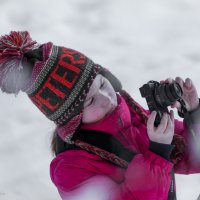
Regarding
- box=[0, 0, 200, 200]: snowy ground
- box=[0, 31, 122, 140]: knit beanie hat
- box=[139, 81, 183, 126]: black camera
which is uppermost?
box=[0, 0, 200, 200]: snowy ground

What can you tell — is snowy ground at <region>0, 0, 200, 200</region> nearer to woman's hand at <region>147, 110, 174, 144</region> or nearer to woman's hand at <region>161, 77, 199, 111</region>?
woman's hand at <region>161, 77, 199, 111</region>

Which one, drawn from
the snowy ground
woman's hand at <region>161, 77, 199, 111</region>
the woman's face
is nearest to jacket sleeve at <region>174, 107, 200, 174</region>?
woman's hand at <region>161, 77, 199, 111</region>

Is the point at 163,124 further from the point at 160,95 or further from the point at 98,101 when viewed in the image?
the point at 98,101

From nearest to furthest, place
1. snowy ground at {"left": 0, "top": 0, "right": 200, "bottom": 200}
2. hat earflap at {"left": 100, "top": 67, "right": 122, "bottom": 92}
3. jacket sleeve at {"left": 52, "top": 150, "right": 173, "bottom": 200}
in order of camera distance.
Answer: jacket sleeve at {"left": 52, "top": 150, "right": 173, "bottom": 200} < hat earflap at {"left": 100, "top": 67, "right": 122, "bottom": 92} < snowy ground at {"left": 0, "top": 0, "right": 200, "bottom": 200}

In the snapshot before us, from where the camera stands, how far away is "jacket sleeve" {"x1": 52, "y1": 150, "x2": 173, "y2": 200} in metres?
1.40

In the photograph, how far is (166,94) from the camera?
4.76ft

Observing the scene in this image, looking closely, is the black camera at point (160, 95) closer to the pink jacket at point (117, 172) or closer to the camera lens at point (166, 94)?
the camera lens at point (166, 94)

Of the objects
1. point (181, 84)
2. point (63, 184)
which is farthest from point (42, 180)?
point (181, 84)

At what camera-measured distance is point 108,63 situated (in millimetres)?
2678

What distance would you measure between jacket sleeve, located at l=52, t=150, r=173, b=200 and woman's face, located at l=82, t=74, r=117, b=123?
0.55ft

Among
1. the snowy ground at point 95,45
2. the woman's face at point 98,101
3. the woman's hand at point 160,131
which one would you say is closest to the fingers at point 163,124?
the woman's hand at point 160,131

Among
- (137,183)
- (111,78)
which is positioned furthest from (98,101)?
(137,183)

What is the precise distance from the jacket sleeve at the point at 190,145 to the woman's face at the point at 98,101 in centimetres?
28

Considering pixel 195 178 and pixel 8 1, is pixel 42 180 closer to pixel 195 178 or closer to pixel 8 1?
pixel 195 178
